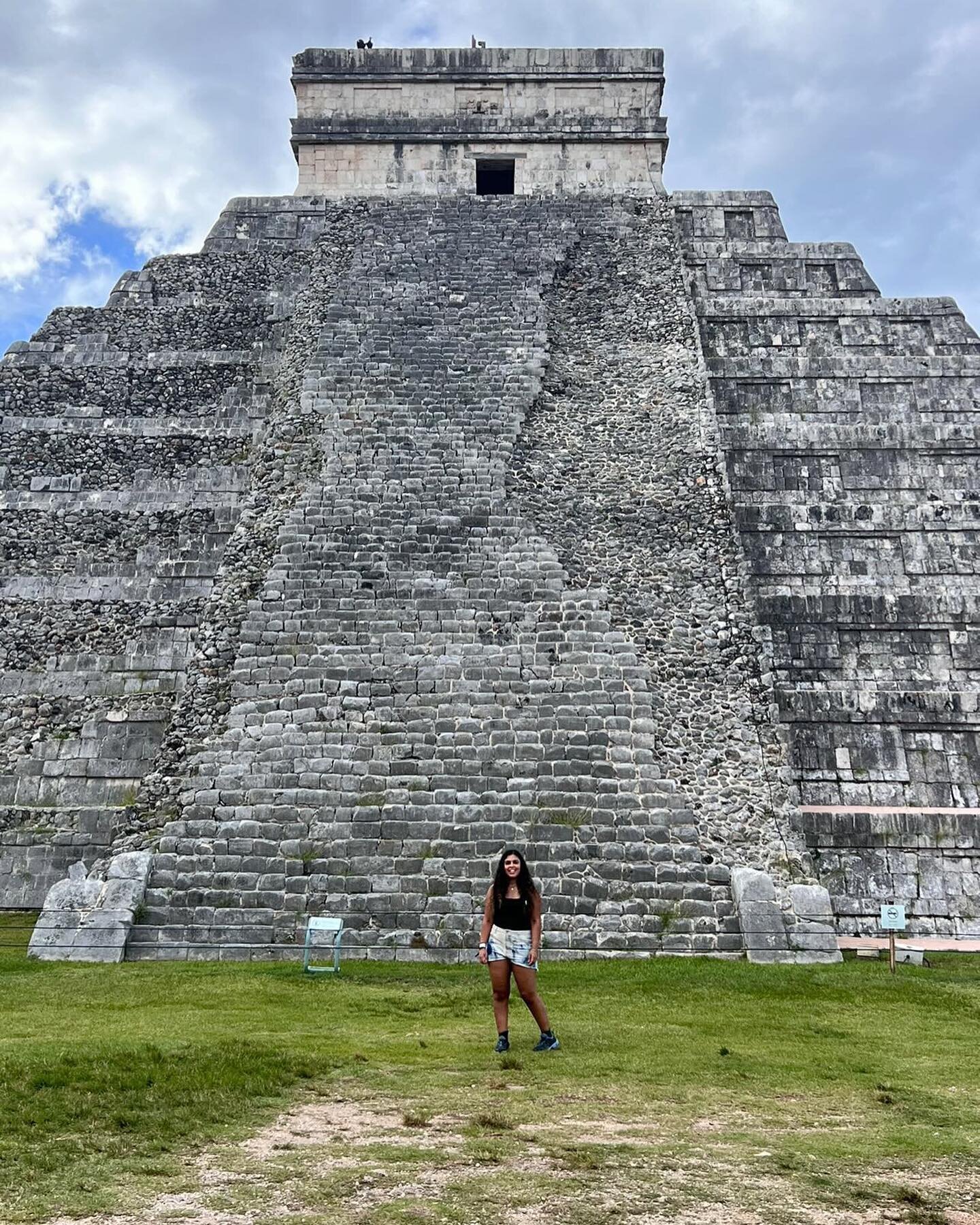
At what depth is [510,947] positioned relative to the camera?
5.85 metres

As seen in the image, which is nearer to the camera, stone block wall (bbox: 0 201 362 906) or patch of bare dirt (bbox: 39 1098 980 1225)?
patch of bare dirt (bbox: 39 1098 980 1225)

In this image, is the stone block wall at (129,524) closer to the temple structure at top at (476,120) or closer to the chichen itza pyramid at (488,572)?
the chichen itza pyramid at (488,572)

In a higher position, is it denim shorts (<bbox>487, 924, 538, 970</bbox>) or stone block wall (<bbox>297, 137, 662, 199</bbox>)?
stone block wall (<bbox>297, 137, 662, 199</bbox>)

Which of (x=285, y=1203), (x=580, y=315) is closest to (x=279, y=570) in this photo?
(x=580, y=315)

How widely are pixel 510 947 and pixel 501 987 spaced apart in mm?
234

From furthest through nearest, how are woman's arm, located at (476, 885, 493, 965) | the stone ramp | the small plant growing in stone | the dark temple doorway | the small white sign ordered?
the dark temple doorway, the small plant growing in stone, the stone ramp, the small white sign, woman's arm, located at (476, 885, 493, 965)

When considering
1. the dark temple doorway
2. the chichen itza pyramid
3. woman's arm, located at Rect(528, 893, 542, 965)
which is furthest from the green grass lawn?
the dark temple doorway

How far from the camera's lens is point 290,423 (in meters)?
14.4

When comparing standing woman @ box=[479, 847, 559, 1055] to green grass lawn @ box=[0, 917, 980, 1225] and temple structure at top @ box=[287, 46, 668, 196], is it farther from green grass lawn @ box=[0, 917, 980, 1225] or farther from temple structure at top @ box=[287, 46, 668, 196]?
temple structure at top @ box=[287, 46, 668, 196]

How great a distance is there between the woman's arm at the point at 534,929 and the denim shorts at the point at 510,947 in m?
0.03

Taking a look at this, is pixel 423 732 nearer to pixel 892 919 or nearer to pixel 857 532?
pixel 892 919

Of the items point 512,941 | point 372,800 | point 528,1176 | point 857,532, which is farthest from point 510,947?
point 857,532

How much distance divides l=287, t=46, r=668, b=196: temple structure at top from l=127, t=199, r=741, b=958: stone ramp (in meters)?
6.44

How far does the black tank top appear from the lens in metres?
5.90
